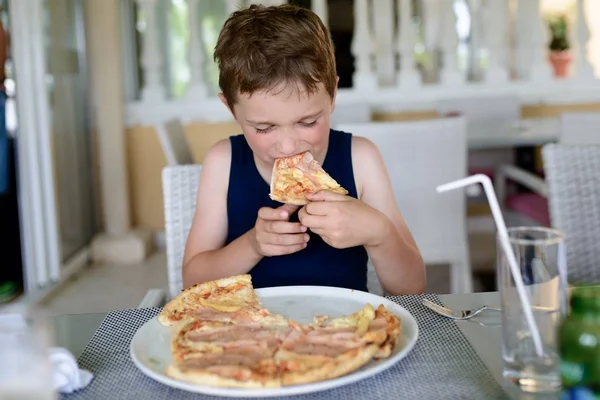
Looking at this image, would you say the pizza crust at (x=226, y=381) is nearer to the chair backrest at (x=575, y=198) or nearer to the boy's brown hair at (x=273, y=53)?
the boy's brown hair at (x=273, y=53)

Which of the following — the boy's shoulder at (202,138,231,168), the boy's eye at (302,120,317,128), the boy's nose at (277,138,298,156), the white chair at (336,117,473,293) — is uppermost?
the boy's eye at (302,120,317,128)

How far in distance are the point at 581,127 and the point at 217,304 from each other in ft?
6.03

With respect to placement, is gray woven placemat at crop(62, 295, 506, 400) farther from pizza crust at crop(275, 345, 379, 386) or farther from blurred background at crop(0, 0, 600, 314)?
blurred background at crop(0, 0, 600, 314)

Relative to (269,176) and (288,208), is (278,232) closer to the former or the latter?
(288,208)

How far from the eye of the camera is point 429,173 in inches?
96.1

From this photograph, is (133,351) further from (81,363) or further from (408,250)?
(408,250)

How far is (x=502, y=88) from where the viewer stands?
432 centimetres

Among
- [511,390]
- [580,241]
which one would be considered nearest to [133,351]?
[511,390]

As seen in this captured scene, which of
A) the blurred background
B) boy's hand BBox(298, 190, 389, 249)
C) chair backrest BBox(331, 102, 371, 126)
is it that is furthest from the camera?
chair backrest BBox(331, 102, 371, 126)

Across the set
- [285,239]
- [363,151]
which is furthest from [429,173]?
[285,239]

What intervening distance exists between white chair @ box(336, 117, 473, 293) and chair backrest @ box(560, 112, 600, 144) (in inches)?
14.9

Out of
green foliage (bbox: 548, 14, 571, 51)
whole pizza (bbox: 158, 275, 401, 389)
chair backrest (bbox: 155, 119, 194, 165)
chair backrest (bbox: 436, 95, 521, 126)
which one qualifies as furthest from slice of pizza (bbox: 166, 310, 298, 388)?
green foliage (bbox: 548, 14, 571, 51)

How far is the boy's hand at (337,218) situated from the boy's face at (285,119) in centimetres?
15

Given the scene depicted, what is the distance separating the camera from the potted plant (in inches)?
185
